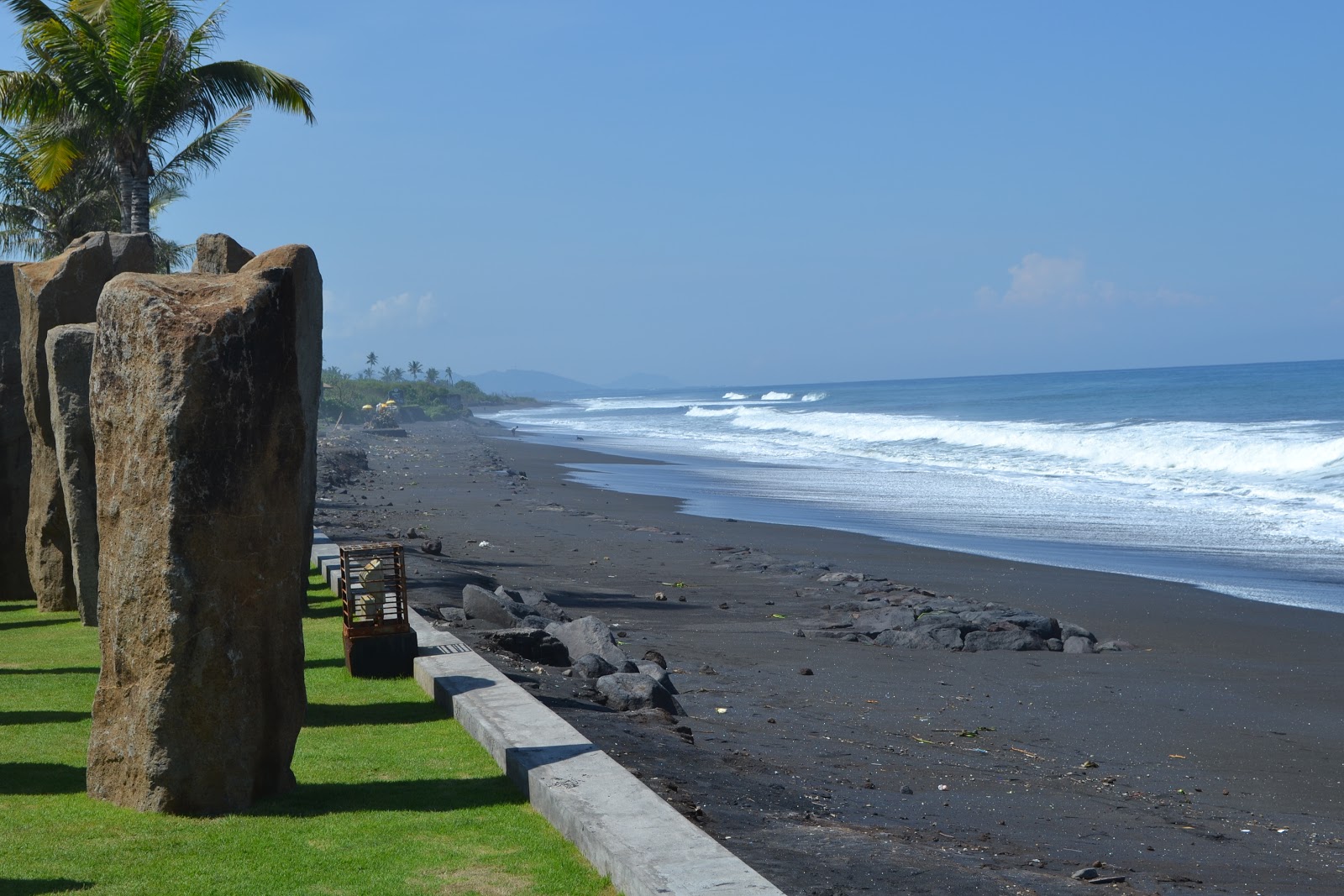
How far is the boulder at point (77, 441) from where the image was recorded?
35.3 ft

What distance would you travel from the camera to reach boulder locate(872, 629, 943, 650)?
11789mm

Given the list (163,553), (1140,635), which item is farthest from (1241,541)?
(163,553)

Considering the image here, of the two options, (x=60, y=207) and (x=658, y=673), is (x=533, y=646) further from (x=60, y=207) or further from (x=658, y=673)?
(x=60, y=207)

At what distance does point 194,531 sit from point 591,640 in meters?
5.46

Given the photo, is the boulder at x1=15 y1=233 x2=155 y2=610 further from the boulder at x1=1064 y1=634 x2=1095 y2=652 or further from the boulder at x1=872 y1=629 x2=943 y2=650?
the boulder at x1=1064 y1=634 x2=1095 y2=652

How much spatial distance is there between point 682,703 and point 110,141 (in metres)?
13.6

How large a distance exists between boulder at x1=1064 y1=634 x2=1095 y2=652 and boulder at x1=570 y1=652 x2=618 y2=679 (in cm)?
446

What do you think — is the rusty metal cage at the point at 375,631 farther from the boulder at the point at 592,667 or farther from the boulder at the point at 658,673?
the boulder at the point at 658,673

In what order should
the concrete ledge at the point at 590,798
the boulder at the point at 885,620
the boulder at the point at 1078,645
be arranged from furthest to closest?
1. the boulder at the point at 885,620
2. the boulder at the point at 1078,645
3. the concrete ledge at the point at 590,798

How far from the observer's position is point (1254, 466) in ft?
103

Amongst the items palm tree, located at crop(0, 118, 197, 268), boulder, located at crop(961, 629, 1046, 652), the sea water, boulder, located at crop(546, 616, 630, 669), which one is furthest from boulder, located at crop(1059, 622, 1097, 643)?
palm tree, located at crop(0, 118, 197, 268)

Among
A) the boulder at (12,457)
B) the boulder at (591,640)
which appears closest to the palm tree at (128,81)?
the boulder at (12,457)

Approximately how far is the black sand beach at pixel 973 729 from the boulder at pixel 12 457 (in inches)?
164

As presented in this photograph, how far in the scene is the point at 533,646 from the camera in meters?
10.2
